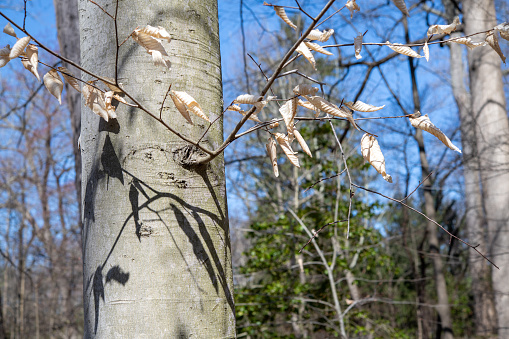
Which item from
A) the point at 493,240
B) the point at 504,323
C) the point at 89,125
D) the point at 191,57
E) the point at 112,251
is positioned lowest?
the point at 504,323

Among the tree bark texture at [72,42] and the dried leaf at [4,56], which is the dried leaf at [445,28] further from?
the tree bark texture at [72,42]

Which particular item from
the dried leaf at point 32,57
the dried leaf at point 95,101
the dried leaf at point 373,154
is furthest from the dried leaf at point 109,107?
the dried leaf at point 373,154

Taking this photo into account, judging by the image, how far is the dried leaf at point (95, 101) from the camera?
0.75 meters

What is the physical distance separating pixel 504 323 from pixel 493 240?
2.29 feet

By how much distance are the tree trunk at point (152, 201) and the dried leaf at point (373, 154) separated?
12.9 inches

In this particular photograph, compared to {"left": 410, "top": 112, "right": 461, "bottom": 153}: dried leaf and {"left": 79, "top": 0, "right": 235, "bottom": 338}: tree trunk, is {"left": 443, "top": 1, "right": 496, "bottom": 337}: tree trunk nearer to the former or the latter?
{"left": 410, "top": 112, "right": 461, "bottom": 153}: dried leaf

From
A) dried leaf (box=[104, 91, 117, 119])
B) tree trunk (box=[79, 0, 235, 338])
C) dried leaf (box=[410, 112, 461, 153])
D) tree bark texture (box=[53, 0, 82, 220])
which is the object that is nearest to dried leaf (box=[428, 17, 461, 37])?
dried leaf (box=[410, 112, 461, 153])

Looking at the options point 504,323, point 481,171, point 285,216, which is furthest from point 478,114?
point 285,216

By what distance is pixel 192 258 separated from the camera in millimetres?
782

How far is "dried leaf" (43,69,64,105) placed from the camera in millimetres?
749

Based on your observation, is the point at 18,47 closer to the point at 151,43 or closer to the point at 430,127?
the point at 151,43

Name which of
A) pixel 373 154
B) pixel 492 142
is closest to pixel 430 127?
pixel 373 154

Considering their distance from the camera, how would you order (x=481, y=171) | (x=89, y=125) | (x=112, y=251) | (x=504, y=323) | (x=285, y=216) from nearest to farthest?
(x=112, y=251) < (x=89, y=125) < (x=504, y=323) < (x=481, y=171) < (x=285, y=216)

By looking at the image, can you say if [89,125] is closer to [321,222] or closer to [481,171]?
[481,171]
